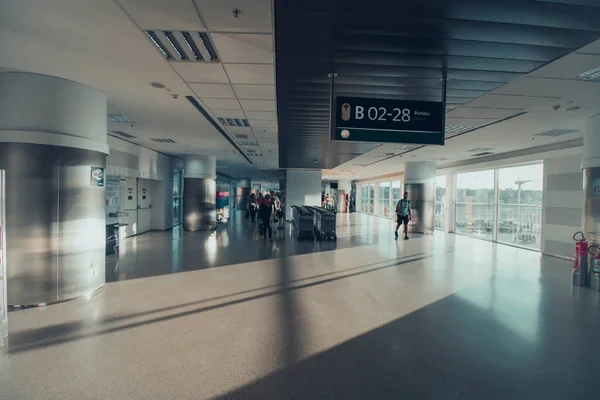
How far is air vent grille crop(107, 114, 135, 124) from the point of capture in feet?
21.0

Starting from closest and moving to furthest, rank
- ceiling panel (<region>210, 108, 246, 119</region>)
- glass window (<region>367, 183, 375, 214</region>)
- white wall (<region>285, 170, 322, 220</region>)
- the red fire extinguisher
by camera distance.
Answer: the red fire extinguisher → ceiling panel (<region>210, 108, 246, 119</region>) → white wall (<region>285, 170, 322, 220</region>) → glass window (<region>367, 183, 375, 214</region>)

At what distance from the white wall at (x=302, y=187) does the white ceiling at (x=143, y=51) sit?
11.9 meters

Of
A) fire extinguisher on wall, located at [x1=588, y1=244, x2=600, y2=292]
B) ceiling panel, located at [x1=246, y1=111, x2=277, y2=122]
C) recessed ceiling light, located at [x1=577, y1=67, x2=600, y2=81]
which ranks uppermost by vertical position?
ceiling panel, located at [x1=246, y1=111, x2=277, y2=122]

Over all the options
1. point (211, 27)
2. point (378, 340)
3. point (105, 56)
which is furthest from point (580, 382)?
point (105, 56)

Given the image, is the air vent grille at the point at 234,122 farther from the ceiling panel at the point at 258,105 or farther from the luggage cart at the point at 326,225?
the luggage cart at the point at 326,225

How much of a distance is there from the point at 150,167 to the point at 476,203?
42.7 feet

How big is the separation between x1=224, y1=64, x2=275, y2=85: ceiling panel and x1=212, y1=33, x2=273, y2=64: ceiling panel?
0.47 feet

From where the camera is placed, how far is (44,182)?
4.22m

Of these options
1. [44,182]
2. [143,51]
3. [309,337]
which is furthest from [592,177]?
[44,182]

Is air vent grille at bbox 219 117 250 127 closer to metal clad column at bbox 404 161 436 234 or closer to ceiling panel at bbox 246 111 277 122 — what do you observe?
ceiling panel at bbox 246 111 277 122

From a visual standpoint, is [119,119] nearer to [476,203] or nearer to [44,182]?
[44,182]

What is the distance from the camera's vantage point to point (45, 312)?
4.08 m

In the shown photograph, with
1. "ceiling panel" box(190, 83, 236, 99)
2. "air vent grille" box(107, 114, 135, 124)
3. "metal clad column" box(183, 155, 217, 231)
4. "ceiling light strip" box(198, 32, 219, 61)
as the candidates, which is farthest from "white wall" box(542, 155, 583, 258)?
"metal clad column" box(183, 155, 217, 231)

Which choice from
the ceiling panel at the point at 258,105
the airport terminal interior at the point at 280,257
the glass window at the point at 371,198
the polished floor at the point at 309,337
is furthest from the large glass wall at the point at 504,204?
the glass window at the point at 371,198
